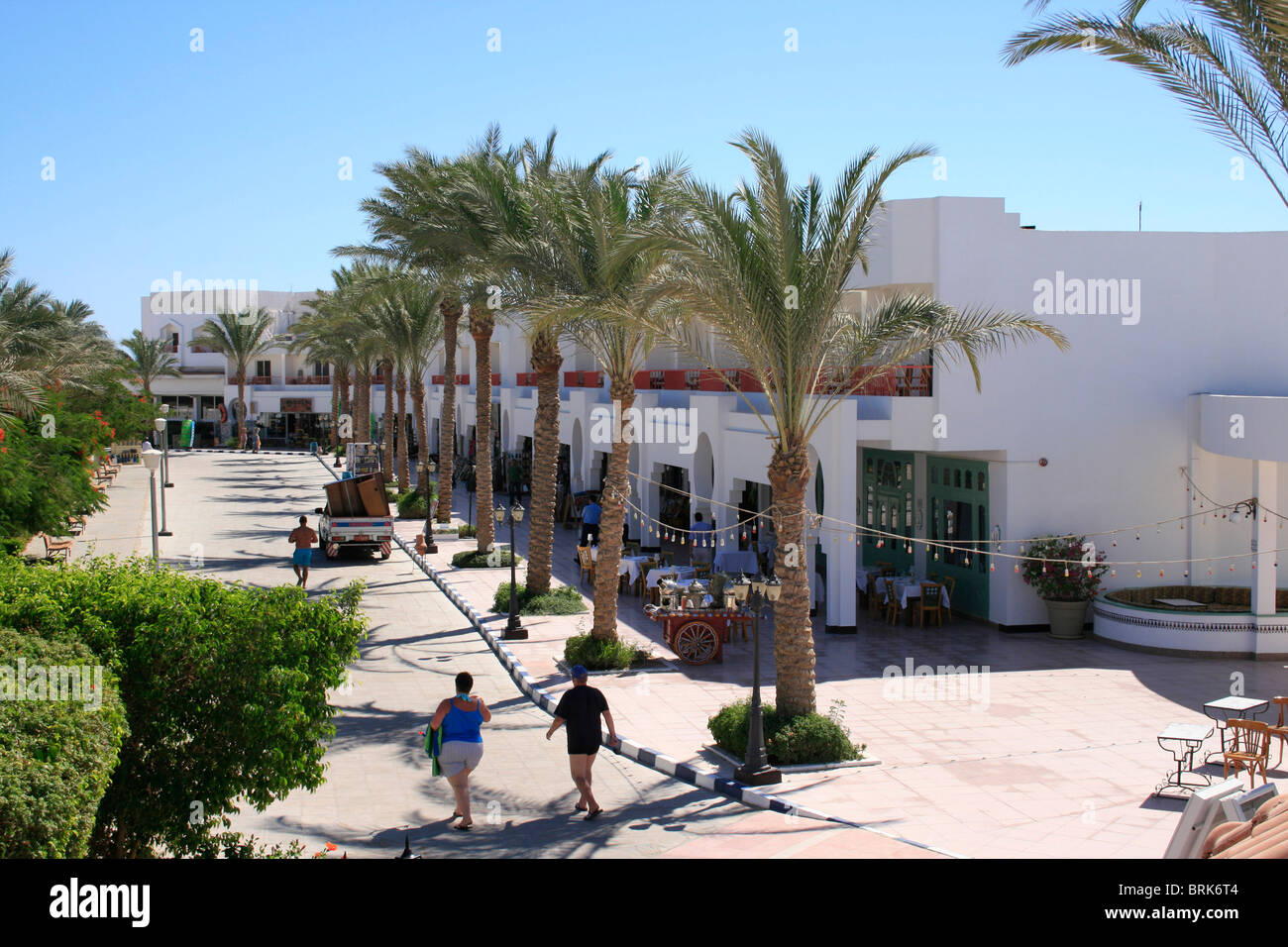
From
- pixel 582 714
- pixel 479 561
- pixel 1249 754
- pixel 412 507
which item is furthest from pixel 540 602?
pixel 412 507

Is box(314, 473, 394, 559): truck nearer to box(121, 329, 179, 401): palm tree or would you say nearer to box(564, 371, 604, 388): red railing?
box(564, 371, 604, 388): red railing

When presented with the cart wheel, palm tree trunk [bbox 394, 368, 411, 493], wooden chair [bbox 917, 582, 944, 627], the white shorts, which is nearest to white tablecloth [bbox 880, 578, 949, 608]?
wooden chair [bbox 917, 582, 944, 627]

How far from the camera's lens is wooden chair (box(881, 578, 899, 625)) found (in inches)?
810

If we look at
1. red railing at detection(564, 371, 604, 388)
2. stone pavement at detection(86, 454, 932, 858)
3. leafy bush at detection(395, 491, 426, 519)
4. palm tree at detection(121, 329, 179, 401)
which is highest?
palm tree at detection(121, 329, 179, 401)

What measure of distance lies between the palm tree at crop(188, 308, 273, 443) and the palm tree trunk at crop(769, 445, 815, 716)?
63.6 meters

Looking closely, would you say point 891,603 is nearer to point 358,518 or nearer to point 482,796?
point 482,796

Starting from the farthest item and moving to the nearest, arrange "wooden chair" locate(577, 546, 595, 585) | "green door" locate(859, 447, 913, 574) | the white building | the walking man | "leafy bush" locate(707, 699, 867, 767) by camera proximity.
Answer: "wooden chair" locate(577, 546, 595, 585) < "green door" locate(859, 447, 913, 574) < the white building < "leafy bush" locate(707, 699, 867, 767) < the walking man

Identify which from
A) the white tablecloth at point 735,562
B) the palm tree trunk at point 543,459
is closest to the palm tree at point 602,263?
the palm tree trunk at point 543,459

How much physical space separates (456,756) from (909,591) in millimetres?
12066

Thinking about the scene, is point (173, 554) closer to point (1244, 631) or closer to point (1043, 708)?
point (1043, 708)

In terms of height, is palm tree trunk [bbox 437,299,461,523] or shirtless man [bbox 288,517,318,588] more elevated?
palm tree trunk [bbox 437,299,461,523]
